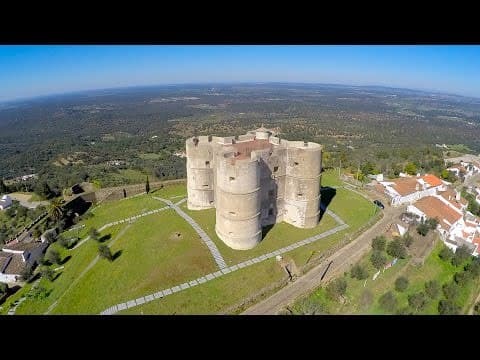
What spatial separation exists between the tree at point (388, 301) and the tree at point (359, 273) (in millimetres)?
1990

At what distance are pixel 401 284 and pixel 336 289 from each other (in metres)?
5.45

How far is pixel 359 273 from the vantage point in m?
23.6

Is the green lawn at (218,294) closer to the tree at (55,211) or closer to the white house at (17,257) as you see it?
the white house at (17,257)

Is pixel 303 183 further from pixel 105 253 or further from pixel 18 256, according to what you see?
pixel 18 256

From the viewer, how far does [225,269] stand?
73.2ft

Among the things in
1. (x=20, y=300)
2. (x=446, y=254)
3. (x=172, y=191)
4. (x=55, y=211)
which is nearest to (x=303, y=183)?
(x=446, y=254)

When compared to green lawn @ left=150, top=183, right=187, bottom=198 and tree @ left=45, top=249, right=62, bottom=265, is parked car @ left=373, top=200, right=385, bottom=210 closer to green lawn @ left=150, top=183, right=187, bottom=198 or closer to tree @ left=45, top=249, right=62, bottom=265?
green lawn @ left=150, top=183, right=187, bottom=198
